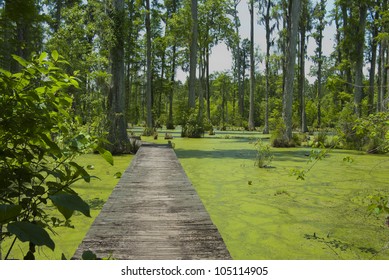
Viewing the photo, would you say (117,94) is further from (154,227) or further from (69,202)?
(69,202)

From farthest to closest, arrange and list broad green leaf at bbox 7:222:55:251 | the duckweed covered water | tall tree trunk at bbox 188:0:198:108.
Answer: tall tree trunk at bbox 188:0:198:108 < the duckweed covered water < broad green leaf at bbox 7:222:55:251

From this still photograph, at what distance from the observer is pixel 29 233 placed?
1.02m

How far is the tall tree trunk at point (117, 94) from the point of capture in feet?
38.4

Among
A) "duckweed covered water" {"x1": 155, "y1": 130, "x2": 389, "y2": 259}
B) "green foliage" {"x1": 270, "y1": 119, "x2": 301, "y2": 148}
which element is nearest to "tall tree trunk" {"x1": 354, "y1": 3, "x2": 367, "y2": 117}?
"green foliage" {"x1": 270, "y1": 119, "x2": 301, "y2": 148}

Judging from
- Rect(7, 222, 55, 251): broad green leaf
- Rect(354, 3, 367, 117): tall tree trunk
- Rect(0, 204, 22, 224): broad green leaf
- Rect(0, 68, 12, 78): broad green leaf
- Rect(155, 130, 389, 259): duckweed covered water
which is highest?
Rect(354, 3, 367, 117): tall tree trunk

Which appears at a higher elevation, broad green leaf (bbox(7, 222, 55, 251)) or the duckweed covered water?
broad green leaf (bbox(7, 222, 55, 251))

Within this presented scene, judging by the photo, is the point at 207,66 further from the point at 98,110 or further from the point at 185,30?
the point at 98,110

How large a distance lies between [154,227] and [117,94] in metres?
9.65

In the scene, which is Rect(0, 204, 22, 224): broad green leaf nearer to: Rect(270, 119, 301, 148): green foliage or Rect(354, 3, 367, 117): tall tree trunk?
Rect(270, 119, 301, 148): green foliage

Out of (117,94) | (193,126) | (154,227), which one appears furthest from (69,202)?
(193,126)

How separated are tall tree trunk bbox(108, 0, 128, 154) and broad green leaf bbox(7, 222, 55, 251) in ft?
A: 35.0

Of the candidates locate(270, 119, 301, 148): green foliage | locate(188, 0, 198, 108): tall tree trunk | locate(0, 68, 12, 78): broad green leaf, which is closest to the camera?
locate(0, 68, 12, 78): broad green leaf

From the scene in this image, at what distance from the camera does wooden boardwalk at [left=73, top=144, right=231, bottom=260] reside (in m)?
2.53
